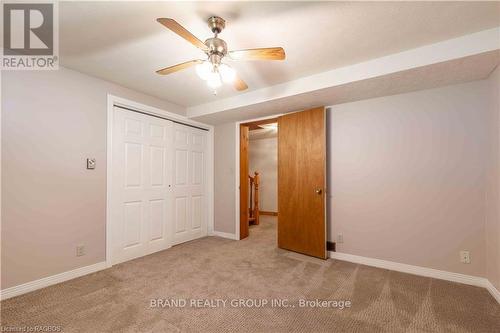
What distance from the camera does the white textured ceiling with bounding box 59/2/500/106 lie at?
1.59m

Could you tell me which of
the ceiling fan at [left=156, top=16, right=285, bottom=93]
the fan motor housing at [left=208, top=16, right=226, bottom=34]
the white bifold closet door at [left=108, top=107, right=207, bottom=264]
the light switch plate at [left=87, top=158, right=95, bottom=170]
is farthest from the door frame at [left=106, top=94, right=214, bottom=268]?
the fan motor housing at [left=208, top=16, right=226, bottom=34]

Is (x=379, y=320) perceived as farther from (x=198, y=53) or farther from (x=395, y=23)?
(x=198, y=53)

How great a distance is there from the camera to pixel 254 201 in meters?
5.41

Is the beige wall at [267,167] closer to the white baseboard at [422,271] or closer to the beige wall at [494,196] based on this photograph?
the white baseboard at [422,271]

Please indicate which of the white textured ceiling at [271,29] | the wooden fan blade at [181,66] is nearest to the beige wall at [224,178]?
the white textured ceiling at [271,29]

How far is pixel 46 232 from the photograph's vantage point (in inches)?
90.7

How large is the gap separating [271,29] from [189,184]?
2953mm

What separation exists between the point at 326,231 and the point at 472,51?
7.98ft

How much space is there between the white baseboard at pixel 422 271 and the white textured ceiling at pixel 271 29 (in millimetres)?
2402

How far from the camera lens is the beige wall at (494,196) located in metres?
2.06

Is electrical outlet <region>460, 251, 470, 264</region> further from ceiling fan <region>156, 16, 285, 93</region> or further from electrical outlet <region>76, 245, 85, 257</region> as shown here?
electrical outlet <region>76, 245, 85, 257</region>

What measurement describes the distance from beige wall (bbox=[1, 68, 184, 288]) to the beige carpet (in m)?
0.38

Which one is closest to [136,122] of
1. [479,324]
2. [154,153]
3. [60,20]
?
[154,153]
